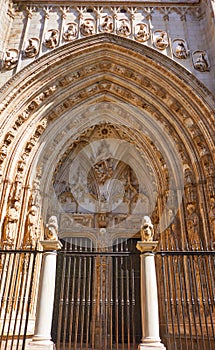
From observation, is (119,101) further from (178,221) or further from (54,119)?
(178,221)

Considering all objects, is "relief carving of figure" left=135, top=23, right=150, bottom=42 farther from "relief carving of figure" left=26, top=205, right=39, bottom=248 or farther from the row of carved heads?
"relief carving of figure" left=26, top=205, right=39, bottom=248

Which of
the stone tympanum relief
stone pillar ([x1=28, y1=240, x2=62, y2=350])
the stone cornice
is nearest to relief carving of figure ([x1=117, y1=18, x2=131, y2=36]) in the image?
the stone cornice

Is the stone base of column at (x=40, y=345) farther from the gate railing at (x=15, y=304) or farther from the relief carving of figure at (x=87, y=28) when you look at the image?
the relief carving of figure at (x=87, y=28)

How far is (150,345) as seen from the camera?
4316 mm

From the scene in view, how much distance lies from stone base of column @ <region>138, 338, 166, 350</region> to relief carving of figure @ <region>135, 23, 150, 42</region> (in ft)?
26.9

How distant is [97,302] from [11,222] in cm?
302

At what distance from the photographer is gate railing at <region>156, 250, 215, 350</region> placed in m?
4.79

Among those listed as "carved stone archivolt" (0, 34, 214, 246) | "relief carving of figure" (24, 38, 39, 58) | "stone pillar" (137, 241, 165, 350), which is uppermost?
"relief carving of figure" (24, 38, 39, 58)

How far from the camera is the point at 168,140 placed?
8445mm

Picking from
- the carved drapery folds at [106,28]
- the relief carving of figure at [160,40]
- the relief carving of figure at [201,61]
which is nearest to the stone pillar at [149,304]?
the relief carving of figure at [201,61]

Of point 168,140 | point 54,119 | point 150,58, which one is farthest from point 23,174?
point 150,58

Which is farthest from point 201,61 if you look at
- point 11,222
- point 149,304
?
point 149,304

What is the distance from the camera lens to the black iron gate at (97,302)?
5098 mm

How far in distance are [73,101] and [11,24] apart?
3.51m
